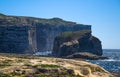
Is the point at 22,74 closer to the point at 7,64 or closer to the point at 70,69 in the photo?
the point at 7,64

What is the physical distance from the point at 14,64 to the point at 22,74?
4.12 metres

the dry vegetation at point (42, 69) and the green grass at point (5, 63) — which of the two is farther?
the green grass at point (5, 63)

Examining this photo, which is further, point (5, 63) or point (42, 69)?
point (5, 63)

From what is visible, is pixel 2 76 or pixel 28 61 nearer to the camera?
pixel 2 76

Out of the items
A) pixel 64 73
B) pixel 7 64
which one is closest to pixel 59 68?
pixel 64 73

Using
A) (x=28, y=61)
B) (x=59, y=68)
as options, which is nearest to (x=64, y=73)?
(x=59, y=68)

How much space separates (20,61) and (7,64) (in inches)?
121

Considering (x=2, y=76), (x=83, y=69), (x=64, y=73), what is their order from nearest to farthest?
1. (x=2, y=76)
2. (x=64, y=73)
3. (x=83, y=69)

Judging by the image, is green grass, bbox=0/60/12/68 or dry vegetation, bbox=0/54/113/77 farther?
green grass, bbox=0/60/12/68

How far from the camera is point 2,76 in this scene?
4022cm

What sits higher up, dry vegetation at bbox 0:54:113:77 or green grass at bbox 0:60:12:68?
green grass at bbox 0:60:12:68

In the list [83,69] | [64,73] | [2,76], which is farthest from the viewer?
[83,69]

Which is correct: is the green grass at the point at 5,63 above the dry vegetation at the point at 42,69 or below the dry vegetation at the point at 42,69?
above

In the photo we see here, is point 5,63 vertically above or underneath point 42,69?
above
